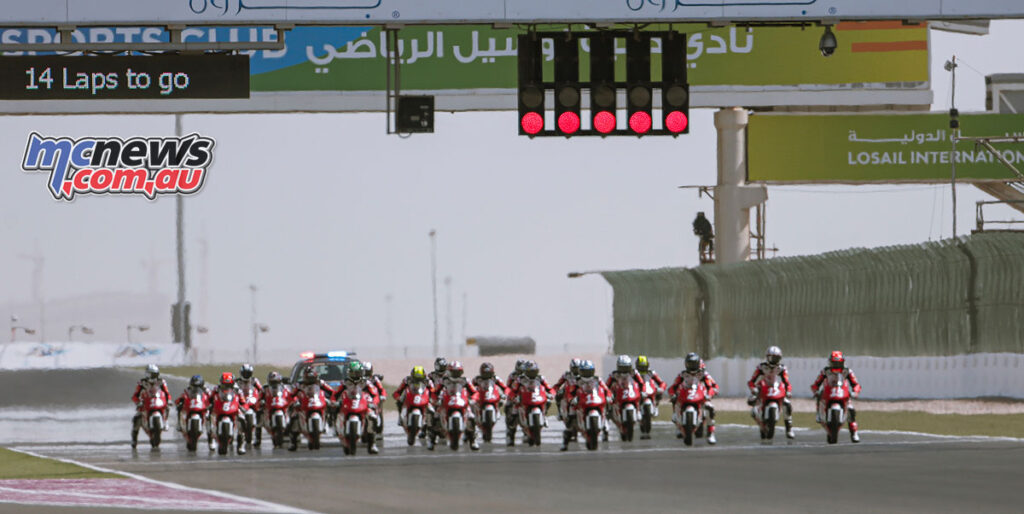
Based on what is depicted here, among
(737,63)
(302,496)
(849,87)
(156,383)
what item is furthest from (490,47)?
(302,496)

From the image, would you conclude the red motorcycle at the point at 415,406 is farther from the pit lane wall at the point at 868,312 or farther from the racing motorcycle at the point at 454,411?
the pit lane wall at the point at 868,312

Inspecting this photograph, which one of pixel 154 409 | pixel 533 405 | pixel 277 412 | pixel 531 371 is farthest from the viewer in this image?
pixel 154 409

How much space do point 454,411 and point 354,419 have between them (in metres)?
1.83

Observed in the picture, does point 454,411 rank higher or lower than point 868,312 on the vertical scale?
lower

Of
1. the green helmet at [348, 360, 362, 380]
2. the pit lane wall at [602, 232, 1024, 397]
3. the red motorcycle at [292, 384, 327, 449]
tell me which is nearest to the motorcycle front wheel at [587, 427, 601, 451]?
the green helmet at [348, 360, 362, 380]

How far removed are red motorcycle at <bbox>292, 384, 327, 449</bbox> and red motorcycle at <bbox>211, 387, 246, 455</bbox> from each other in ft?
3.25

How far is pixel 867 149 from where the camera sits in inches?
2053

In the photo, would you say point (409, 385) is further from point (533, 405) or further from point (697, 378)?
point (697, 378)

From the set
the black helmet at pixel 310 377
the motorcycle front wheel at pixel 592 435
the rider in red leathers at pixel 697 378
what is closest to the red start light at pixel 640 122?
the motorcycle front wheel at pixel 592 435

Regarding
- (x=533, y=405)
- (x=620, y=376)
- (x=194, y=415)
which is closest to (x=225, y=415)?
(x=194, y=415)

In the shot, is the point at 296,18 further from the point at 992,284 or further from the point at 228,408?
the point at 992,284

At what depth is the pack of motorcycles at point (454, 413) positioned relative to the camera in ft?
91.9

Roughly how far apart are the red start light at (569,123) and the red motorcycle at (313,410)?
9484 millimetres

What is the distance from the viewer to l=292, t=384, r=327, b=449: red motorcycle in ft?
95.4
